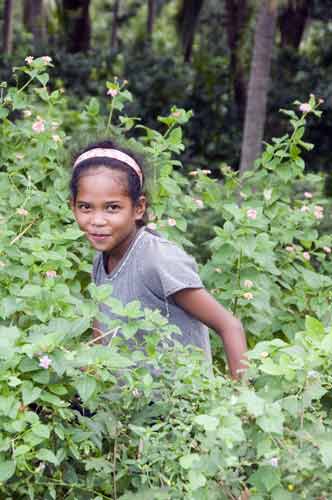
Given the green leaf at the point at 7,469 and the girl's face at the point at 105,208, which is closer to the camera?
the green leaf at the point at 7,469

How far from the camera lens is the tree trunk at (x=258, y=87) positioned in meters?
7.94

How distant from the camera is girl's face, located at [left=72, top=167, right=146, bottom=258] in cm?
302

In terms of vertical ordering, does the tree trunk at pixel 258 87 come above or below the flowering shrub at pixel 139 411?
below

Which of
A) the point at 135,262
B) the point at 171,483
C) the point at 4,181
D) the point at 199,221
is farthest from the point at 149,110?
the point at 171,483

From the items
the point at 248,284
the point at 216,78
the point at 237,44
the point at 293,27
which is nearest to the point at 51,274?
the point at 248,284

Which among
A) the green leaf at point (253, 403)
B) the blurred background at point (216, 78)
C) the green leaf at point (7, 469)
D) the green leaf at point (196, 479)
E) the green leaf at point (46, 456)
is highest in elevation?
the green leaf at point (253, 403)

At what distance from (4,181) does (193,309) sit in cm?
136

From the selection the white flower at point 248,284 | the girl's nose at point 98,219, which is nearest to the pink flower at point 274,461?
the girl's nose at point 98,219

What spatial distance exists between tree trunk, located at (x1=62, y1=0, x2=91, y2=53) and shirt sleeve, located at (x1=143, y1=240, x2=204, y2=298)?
1340 cm

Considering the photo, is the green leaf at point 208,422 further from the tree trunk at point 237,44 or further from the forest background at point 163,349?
the tree trunk at point 237,44

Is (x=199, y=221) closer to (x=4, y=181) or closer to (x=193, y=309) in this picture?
(x=4, y=181)

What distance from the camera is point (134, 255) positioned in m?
3.01

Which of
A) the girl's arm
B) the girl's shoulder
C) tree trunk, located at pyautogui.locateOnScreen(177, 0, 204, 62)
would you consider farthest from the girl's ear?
tree trunk, located at pyautogui.locateOnScreen(177, 0, 204, 62)

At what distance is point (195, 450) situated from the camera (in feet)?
7.40
